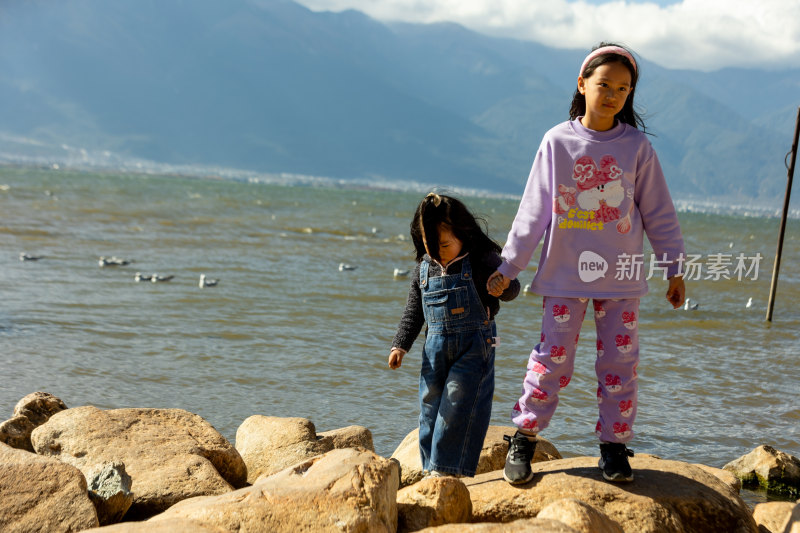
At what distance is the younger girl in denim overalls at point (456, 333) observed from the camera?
3203 millimetres

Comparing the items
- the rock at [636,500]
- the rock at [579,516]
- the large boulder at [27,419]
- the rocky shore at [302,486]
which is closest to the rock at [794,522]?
the rocky shore at [302,486]

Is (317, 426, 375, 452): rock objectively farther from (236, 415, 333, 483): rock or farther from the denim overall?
the denim overall

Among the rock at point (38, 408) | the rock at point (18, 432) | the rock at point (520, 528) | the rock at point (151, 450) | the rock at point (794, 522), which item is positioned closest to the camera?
the rock at point (520, 528)

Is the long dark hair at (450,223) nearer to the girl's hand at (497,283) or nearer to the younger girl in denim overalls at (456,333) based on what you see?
the younger girl in denim overalls at (456,333)

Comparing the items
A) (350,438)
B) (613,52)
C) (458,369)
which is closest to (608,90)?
(613,52)

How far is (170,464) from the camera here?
3.41m

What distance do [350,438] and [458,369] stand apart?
1101 millimetres

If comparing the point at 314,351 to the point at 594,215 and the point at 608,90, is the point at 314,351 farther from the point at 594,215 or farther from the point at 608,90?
the point at 608,90

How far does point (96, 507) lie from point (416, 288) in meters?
1.51

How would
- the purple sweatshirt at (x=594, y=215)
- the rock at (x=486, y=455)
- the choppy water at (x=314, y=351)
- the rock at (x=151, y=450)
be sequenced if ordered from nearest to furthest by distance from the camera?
the purple sweatshirt at (x=594, y=215) → the rock at (x=151, y=450) → the rock at (x=486, y=455) → the choppy water at (x=314, y=351)

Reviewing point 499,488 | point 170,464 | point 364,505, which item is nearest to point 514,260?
point 499,488

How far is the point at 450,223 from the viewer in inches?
127

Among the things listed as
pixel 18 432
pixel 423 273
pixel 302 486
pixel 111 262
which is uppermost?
pixel 423 273

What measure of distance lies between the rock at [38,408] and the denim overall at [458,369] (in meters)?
2.08
